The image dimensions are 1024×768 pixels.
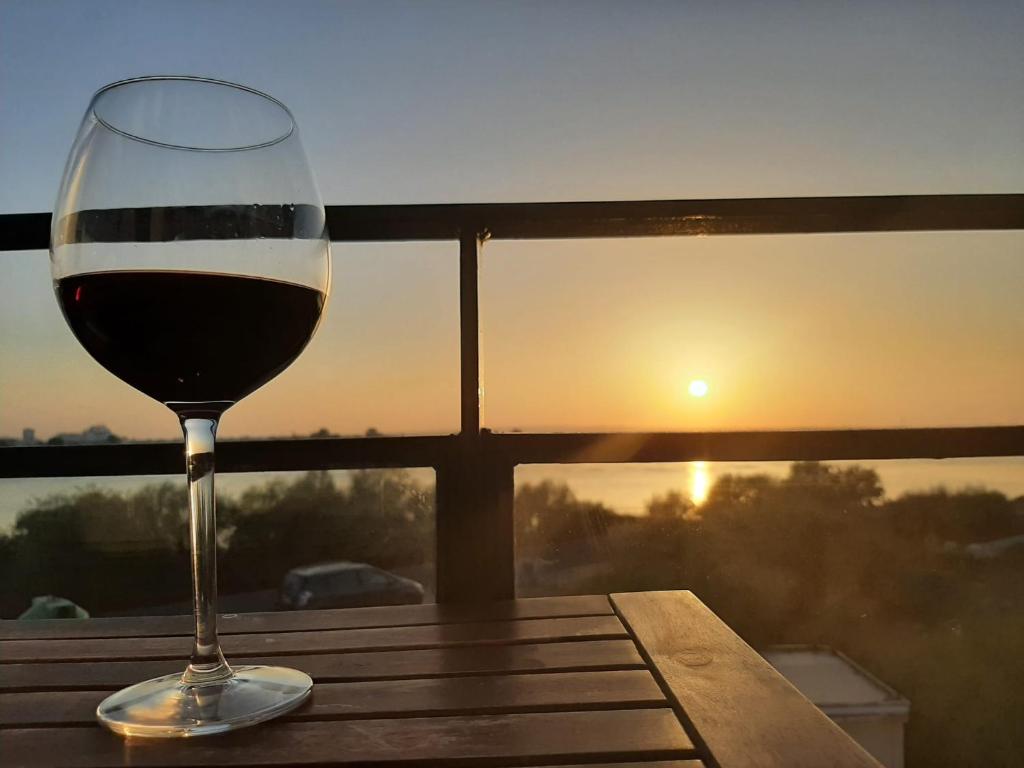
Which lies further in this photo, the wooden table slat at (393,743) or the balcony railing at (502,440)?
the balcony railing at (502,440)

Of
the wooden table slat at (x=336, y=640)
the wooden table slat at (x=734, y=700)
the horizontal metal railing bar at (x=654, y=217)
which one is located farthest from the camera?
the horizontal metal railing bar at (x=654, y=217)

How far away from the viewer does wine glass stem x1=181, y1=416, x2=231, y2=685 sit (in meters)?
0.52

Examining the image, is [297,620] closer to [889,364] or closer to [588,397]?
[588,397]

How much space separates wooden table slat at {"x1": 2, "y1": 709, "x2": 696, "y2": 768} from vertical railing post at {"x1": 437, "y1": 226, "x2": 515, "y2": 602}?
79 cm

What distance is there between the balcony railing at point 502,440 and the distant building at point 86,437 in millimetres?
20

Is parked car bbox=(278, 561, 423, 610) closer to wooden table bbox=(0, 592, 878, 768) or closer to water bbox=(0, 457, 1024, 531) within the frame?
water bbox=(0, 457, 1024, 531)

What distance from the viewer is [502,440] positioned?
4.22ft

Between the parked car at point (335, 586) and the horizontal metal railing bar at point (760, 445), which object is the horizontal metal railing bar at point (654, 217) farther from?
the parked car at point (335, 586)

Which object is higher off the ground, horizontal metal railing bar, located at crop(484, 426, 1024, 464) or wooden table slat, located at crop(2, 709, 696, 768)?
horizontal metal railing bar, located at crop(484, 426, 1024, 464)

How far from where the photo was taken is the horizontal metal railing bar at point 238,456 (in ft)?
4.19

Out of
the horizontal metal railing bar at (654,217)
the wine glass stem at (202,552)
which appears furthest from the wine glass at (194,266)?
the horizontal metal railing bar at (654,217)

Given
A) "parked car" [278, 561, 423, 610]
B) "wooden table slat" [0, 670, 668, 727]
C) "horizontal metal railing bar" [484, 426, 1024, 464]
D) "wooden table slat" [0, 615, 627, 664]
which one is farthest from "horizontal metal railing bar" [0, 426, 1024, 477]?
"wooden table slat" [0, 670, 668, 727]

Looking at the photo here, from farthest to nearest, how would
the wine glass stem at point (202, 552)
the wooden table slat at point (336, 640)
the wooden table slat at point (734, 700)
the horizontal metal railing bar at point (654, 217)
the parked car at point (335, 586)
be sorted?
the parked car at point (335, 586) → the horizontal metal railing bar at point (654, 217) → the wooden table slat at point (336, 640) → the wine glass stem at point (202, 552) → the wooden table slat at point (734, 700)

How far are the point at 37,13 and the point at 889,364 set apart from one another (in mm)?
3303
